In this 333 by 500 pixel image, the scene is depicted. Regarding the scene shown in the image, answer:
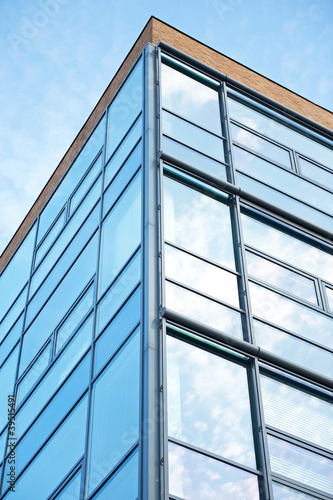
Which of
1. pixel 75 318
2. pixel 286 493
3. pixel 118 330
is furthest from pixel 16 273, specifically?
pixel 286 493

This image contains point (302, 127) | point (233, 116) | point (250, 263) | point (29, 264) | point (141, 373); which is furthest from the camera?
point (29, 264)

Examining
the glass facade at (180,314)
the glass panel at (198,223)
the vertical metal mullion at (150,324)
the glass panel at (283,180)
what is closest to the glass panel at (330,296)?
the glass facade at (180,314)

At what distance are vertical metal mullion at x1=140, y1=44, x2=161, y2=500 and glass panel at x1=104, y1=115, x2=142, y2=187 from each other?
339mm

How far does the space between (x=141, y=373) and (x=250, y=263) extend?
133 inches

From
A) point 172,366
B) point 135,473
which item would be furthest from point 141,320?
point 135,473

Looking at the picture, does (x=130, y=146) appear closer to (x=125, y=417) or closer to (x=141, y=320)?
(x=141, y=320)

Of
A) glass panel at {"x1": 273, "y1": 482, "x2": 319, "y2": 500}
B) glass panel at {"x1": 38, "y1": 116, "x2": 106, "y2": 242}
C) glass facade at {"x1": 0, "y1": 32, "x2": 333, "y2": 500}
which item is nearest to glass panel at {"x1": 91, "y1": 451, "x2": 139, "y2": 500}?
glass facade at {"x1": 0, "y1": 32, "x2": 333, "y2": 500}

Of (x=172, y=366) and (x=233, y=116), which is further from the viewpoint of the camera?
(x=233, y=116)

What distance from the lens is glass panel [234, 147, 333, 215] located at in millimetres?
13523

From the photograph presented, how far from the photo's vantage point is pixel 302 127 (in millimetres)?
15812

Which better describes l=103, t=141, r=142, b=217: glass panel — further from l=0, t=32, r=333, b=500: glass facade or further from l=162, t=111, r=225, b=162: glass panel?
l=162, t=111, r=225, b=162: glass panel

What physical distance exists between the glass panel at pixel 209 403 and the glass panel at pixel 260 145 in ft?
18.6

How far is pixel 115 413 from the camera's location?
30.5ft

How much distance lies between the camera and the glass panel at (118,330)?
9.85 meters
